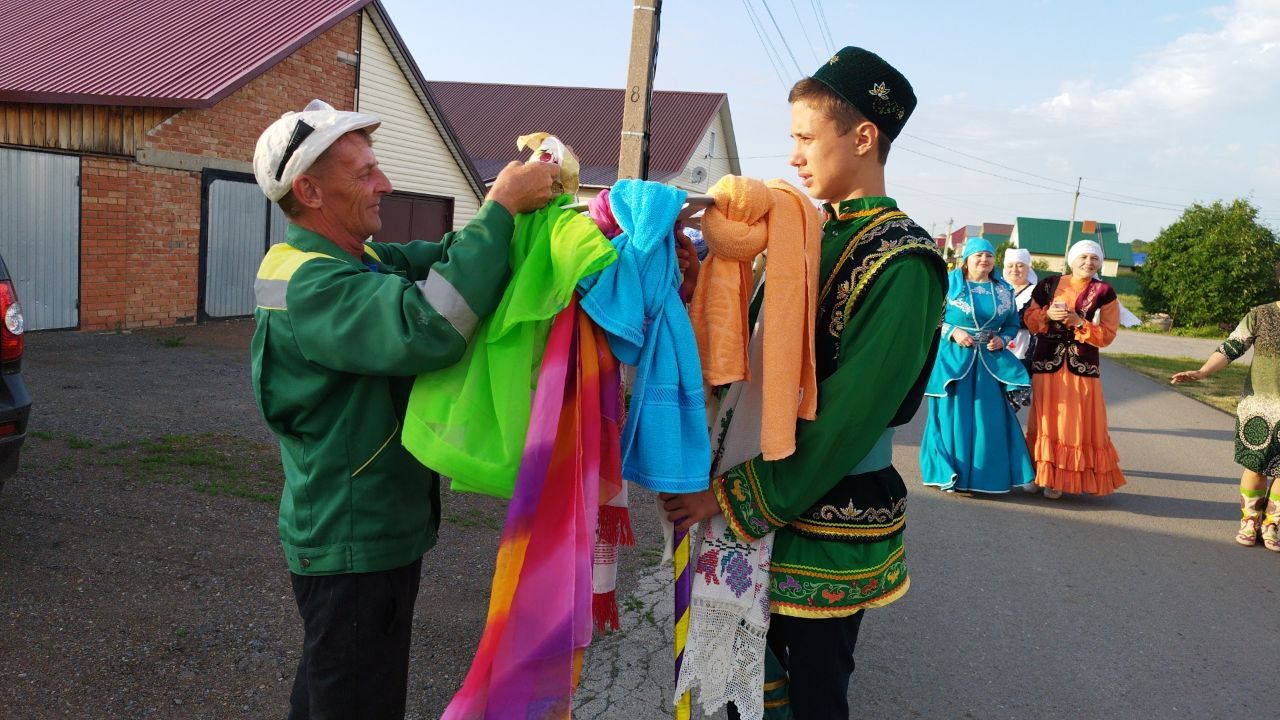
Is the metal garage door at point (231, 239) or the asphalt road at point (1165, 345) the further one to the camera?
the asphalt road at point (1165, 345)

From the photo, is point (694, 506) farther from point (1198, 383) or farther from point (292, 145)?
point (1198, 383)

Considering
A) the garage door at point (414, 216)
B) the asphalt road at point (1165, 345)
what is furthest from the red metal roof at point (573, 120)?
the asphalt road at point (1165, 345)

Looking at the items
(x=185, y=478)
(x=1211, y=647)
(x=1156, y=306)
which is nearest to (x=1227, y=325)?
(x=1156, y=306)

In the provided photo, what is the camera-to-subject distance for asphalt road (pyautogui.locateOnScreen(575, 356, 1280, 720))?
12.9 feet

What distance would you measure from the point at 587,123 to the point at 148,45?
1806 centimetres

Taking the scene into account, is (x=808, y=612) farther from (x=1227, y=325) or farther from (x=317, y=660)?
(x=1227, y=325)

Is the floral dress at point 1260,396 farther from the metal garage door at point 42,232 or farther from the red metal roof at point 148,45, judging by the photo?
the metal garage door at point 42,232

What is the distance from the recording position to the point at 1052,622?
4.90m

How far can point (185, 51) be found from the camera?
14016 mm

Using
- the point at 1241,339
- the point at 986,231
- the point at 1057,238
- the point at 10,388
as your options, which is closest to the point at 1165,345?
the point at 1241,339

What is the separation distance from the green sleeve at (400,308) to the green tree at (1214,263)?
109ft

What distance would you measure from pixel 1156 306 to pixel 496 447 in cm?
3682

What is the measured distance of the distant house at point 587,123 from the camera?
96.2ft

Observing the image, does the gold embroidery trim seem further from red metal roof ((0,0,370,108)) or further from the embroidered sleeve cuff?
red metal roof ((0,0,370,108))
